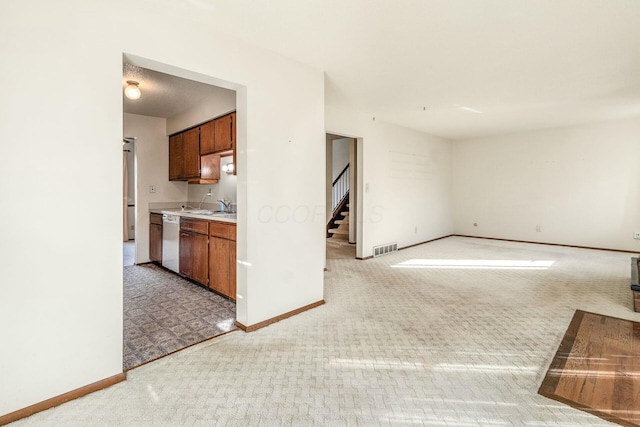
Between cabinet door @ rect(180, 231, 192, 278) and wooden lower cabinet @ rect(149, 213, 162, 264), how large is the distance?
0.82 metres

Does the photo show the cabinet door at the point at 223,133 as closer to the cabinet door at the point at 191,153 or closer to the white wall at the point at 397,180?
the cabinet door at the point at 191,153

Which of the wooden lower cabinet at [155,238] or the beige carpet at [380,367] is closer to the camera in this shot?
the beige carpet at [380,367]

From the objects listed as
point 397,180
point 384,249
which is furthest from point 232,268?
point 397,180

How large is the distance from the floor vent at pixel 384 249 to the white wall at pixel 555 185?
2824 millimetres

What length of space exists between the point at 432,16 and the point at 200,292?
337cm

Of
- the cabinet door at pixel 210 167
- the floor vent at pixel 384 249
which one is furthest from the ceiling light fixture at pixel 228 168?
the floor vent at pixel 384 249

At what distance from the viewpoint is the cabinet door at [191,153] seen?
439 centimetres

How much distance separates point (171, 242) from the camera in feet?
14.0

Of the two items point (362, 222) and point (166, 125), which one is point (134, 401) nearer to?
point (362, 222)

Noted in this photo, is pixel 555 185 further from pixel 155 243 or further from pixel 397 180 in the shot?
pixel 155 243

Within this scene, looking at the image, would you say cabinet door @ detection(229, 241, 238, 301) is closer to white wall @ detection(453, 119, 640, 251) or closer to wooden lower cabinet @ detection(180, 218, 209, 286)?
wooden lower cabinet @ detection(180, 218, 209, 286)

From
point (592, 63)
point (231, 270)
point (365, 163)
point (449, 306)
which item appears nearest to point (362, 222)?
point (365, 163)

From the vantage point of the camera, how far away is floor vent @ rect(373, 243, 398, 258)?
543cm

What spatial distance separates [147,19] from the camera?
1.98 meters
